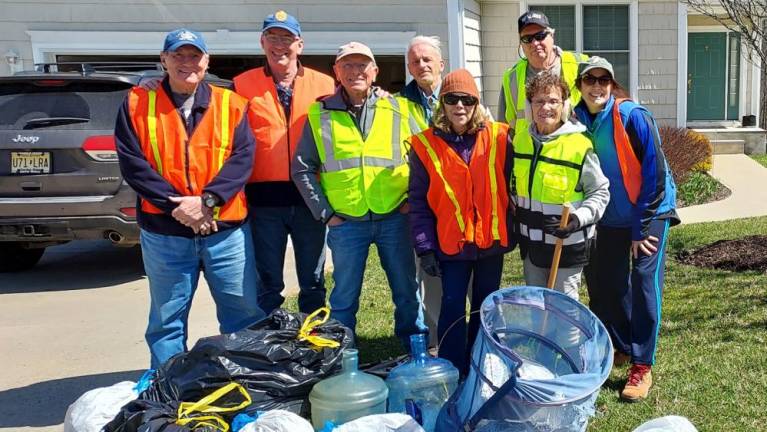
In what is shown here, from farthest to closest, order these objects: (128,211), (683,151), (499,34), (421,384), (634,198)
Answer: (499,34) → (683,151) → (128,211) → (634,198) → (421,384)

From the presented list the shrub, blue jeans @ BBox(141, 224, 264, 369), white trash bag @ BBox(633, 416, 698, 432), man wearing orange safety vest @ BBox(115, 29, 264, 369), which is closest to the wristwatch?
man wearing orange safety vest @ BBox(115, 29, 264, 369)

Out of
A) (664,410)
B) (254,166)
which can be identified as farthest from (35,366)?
(664,410)

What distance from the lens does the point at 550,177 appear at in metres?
3.52

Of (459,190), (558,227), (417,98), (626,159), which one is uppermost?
(417,98)

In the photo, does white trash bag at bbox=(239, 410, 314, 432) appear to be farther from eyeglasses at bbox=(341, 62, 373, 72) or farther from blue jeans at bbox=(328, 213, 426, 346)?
eyeglasses at bbox=(341, 62, 373, 72)

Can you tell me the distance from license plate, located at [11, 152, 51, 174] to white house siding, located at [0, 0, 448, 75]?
16.8ft

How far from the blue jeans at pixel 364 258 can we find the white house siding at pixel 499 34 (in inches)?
Result: 315

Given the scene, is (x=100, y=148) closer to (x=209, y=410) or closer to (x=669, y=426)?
(x=209, y=410)

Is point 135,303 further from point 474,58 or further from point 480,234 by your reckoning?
point 474,58

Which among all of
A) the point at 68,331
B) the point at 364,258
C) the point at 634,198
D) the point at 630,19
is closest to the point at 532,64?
the point at 634,198

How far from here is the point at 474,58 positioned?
437 inches

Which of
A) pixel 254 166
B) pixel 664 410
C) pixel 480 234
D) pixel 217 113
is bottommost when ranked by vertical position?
pixel 664 410

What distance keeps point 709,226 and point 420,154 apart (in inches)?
220

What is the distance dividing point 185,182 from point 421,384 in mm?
1478
